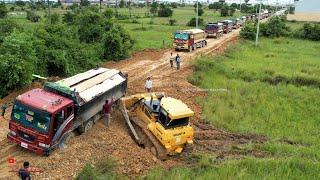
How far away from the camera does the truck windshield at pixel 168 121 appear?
17484 millimetres

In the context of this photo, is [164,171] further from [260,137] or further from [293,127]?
[293,127]

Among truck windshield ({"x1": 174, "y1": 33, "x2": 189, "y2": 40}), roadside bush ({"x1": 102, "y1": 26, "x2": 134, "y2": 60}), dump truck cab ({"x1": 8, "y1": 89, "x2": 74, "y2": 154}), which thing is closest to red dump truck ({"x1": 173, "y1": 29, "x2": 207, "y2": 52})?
truck windshield ({"x1": 174, "y1": 33, "x2": 189, "y2": 40})

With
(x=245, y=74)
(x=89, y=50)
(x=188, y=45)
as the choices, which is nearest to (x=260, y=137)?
(x=245, y=74)

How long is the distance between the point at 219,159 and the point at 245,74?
1646cm

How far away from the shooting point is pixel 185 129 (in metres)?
17.9

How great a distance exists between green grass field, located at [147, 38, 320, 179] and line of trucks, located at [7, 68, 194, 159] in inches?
77.2

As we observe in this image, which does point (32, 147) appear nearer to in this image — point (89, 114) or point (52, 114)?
point (52, 114)

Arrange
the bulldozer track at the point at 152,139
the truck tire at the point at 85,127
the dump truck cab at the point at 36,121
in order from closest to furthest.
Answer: the dump truck cab at the point at 36,121
the bulldozer track at the point at 152,139
the truck tire at the point at 85,127

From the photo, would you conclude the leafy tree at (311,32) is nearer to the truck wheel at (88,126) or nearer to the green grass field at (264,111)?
the green grass field at (264,111)

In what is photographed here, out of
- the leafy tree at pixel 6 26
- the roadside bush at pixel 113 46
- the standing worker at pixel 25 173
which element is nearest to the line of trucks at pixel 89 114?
the standing worker at pixel 25 173

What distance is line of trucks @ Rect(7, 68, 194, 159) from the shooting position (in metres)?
15.5

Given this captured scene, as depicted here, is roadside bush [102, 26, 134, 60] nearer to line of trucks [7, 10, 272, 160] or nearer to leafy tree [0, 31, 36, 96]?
→ leafy tree [0, 31, 36, 96]

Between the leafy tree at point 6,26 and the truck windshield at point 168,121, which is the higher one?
the leafy tree at point 6,26

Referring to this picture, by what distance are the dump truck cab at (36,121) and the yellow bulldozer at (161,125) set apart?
4241 millimetres
